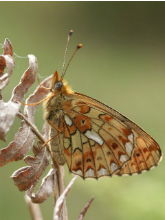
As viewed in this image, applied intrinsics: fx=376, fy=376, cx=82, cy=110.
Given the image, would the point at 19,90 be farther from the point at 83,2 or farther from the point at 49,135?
the point at 83,2

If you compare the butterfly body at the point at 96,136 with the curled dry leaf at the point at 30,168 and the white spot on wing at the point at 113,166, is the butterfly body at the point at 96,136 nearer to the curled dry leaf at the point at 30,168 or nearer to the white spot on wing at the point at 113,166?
the white spot on wing at the point at 113,166

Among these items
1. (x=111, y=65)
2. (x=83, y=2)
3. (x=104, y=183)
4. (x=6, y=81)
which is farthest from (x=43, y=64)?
(x=6, y=81)

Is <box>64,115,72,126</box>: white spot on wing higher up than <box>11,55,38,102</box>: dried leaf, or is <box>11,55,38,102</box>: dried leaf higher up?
<box>11,55,38,102</box>: dried leaf

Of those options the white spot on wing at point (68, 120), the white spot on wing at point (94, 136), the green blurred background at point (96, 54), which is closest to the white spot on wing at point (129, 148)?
the white spot on wing at point (94, 136)

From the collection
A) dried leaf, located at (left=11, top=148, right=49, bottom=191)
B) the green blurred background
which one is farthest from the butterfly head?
the green blurred background

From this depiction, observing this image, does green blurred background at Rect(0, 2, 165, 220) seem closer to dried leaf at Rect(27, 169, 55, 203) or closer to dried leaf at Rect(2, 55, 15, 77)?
dried leaf at Rect(27, 169, 55, 203)

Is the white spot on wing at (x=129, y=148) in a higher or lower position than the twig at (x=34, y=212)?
lower

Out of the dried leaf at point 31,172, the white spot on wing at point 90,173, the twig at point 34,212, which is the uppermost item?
the dried leaf at point 31,172
